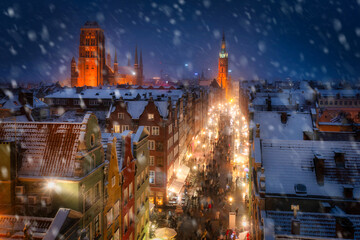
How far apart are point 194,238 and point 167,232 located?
380cm

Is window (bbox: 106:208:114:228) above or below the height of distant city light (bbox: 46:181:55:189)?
below

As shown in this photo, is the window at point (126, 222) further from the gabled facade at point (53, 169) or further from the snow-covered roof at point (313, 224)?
the snow-covered roof at point (313, 224)

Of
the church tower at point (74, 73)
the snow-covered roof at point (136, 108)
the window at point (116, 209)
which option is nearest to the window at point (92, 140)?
the window at point (116, 209)

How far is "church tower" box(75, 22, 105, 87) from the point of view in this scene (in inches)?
5022

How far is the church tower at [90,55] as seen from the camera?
419 feet

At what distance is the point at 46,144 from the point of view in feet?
57.6

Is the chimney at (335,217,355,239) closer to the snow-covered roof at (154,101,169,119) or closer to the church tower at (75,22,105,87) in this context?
the snow-covered roof at (154,101,169,119)

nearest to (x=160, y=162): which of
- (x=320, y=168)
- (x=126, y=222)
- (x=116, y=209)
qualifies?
(x=126, y=222)

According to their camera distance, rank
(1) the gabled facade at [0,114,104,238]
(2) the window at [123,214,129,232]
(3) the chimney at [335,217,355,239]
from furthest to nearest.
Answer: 1. (2) the window at [123,214,129,232]
2. (3) the chimney at [335,217,355,239]
3. (1) the gabled facade at [0,114,104,238]

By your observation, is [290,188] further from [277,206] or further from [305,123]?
[305,123]

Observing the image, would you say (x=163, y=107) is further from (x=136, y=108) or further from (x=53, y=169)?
(x=53, y=169)

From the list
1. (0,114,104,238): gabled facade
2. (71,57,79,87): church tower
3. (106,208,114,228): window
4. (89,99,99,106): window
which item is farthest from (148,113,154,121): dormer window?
(71,57,79,87): church tower

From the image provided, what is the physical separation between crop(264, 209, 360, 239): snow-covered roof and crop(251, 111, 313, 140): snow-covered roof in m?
12.6

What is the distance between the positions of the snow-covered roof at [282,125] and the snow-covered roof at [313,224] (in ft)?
41.2
